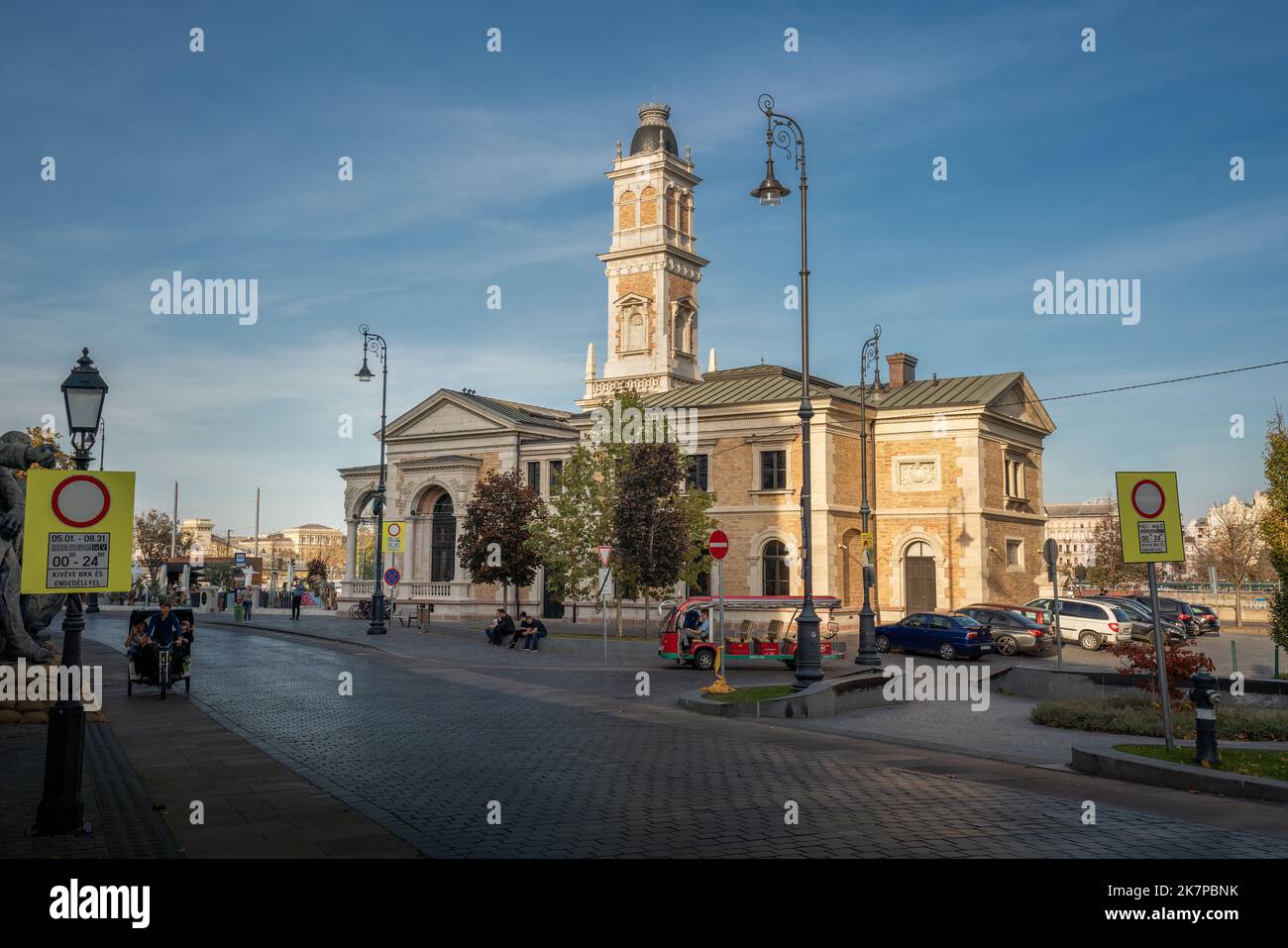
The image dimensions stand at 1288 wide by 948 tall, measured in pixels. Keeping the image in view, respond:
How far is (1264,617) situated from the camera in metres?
52.7

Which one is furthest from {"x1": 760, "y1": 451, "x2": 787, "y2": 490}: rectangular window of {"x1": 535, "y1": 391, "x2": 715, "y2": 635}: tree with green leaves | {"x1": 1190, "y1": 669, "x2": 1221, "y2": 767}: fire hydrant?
{"x1": 1190, "y1": 669, "x2": 1221, "y2": 767}: fire hydrant

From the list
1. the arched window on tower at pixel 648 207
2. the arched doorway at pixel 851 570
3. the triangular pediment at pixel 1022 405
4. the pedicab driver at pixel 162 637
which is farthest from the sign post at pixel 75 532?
the arched window on tower at pixel 648 207

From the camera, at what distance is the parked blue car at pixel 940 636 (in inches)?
1125

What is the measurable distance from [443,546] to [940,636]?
102 ft

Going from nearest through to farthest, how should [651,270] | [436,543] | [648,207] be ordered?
1. [436,543]
2. [651,270]
3. [648,207]

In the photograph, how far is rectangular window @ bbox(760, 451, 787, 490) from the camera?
44.6 m

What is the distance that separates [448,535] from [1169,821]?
154ft

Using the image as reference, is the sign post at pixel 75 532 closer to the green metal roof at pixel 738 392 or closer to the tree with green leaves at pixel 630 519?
the tree with green leaves at pixel 630 519

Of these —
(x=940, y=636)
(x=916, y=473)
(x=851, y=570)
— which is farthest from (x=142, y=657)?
(x=916, y=473)

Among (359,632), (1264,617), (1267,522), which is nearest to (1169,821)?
(1267,522)

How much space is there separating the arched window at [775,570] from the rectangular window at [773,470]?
8.20 feet

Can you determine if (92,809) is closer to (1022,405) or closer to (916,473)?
(916,473)

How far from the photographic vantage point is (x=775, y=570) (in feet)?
146
